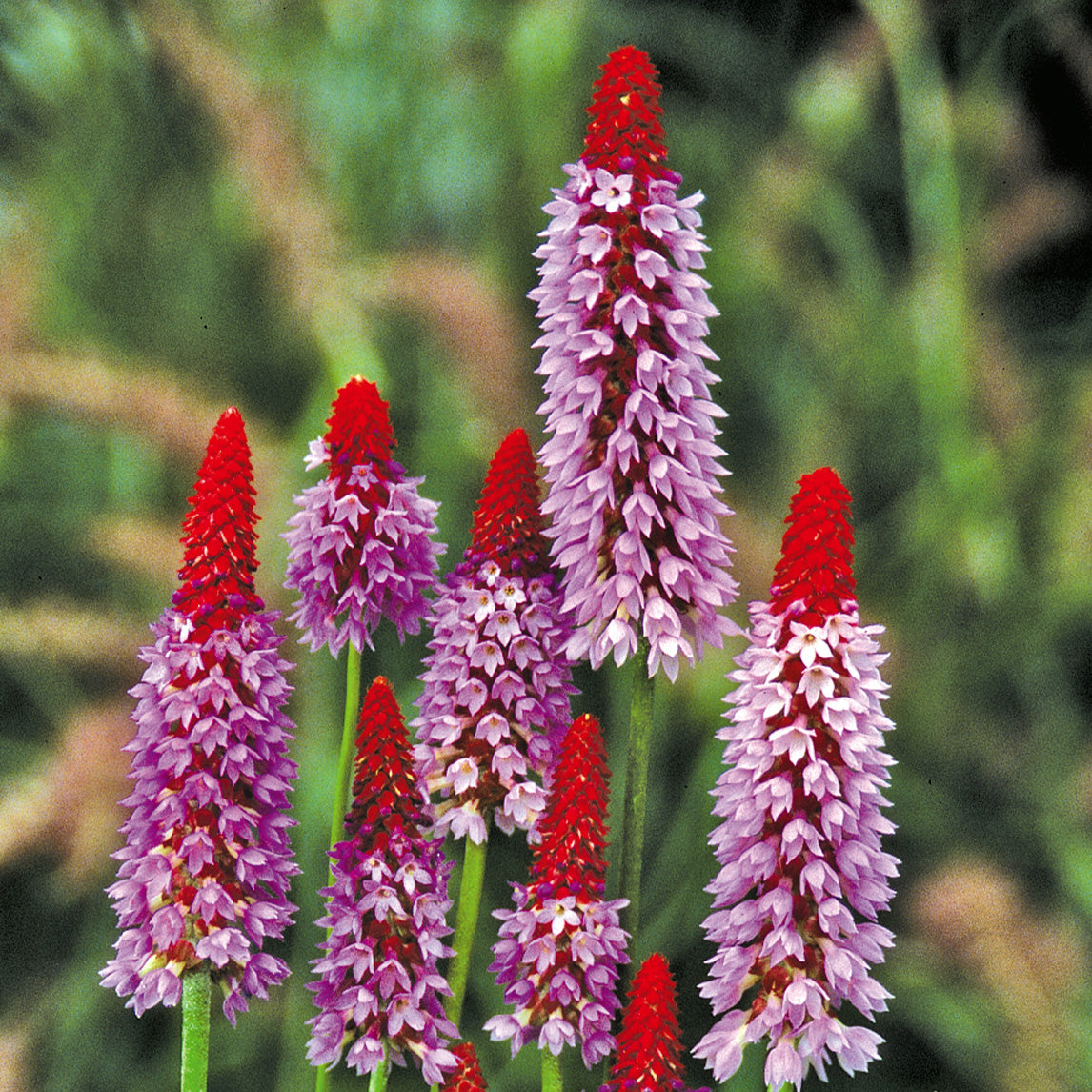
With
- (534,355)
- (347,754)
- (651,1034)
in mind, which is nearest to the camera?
(651,1034)

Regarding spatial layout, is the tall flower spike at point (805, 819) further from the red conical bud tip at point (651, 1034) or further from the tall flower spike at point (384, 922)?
the tall flower spike at point (384, 922)

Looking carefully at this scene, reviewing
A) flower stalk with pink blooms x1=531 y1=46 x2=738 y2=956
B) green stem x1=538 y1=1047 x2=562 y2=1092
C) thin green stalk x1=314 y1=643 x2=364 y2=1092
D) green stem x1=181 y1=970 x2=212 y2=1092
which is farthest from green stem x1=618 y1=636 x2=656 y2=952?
green stem x1=181 y1=970 x2=212 y2=1092

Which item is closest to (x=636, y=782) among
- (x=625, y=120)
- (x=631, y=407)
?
(x=631, y=407)

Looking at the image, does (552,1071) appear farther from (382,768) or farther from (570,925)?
(382,768)

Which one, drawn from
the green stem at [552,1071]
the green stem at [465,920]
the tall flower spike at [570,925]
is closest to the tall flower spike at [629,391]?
the tall flower spike at [570,925]

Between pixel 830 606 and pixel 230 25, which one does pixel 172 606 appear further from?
pixel 230 25

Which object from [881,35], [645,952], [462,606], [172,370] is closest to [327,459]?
[462,606]

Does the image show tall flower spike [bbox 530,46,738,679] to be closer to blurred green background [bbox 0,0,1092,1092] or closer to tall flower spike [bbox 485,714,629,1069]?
tall flower spike [bbox 485,714,629,1069]
